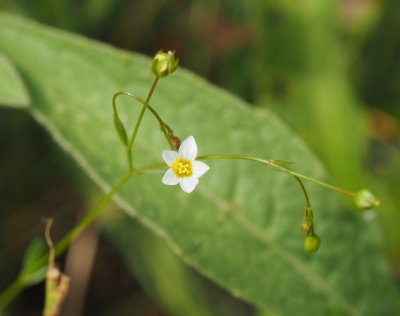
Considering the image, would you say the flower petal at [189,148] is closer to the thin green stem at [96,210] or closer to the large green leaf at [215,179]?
the thin green stem at [96,210]

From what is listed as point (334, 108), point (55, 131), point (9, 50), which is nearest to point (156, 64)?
point (55, 131)

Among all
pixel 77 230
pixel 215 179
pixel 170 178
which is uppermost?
pixel 215 179

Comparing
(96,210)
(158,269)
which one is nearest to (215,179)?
(96,210)

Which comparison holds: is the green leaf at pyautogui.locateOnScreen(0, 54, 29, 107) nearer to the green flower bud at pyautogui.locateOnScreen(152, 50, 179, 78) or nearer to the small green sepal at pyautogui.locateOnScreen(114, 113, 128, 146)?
the small green sepal at pyautogui.locateOnScreen(114, 113, 128, 146)

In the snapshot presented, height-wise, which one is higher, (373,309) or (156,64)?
(373,309)

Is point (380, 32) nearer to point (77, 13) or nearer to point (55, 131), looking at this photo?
point (77, 13)

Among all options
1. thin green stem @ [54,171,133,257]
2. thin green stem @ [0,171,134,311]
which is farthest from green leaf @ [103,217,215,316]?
thin green stem @ [54,171,133,257]

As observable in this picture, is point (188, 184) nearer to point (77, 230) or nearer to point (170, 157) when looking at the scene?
point (170, 157)
